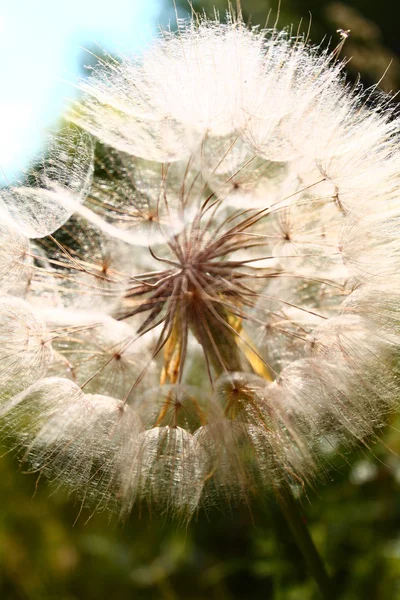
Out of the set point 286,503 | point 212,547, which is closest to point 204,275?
point 286,503

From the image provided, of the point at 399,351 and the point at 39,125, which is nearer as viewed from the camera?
the point at 399,351

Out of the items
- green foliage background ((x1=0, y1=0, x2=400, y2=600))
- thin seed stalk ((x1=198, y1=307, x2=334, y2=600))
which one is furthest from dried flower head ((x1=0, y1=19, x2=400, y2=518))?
green foliage background ((x1=0, y1=0, x2=400, y2=600))

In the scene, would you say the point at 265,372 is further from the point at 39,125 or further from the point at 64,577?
the point at 64,577

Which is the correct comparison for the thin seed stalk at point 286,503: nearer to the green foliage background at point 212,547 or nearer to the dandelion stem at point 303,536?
the dandelion stem at point 303,536

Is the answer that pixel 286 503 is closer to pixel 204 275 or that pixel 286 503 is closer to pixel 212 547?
pixel 204 275

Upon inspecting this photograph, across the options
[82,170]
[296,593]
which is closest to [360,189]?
[82,170]

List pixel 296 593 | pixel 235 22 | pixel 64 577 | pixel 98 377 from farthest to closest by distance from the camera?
pixel 64 577, pixel 296 593, pixel 98 377, pixel 235 22

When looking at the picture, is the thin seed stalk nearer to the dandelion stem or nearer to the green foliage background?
the dandelion stem
